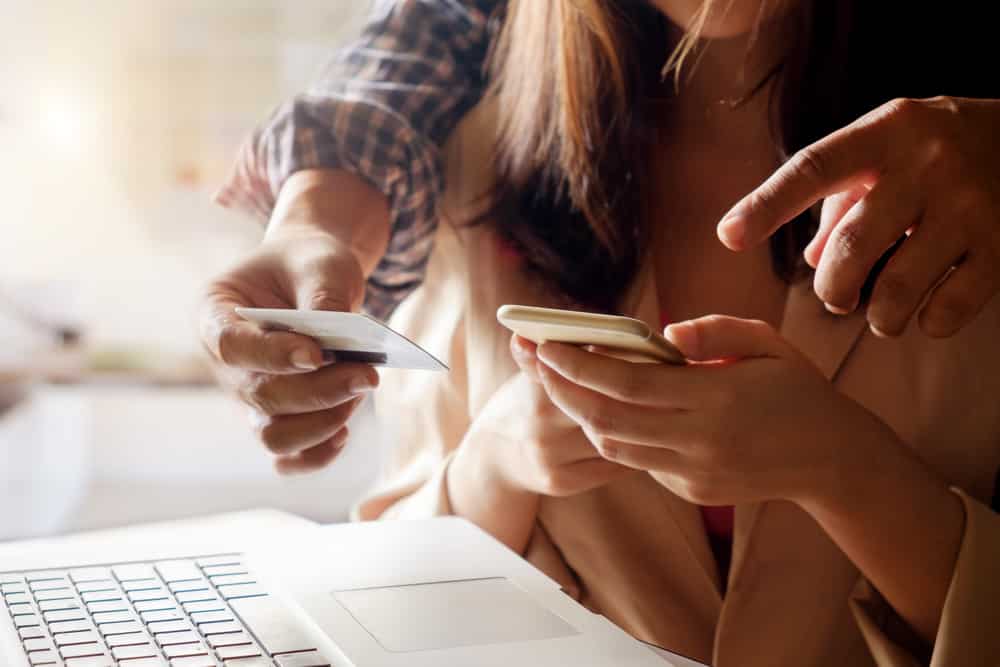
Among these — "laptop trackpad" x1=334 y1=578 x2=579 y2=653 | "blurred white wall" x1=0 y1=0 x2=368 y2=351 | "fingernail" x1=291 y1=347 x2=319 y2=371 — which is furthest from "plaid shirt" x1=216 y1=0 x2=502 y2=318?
"blurred white wall" x1=0 y1=0 x2=368 y2=351

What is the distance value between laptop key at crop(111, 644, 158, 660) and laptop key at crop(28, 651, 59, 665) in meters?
0.02

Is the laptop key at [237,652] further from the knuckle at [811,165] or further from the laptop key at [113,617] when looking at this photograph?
the knuckle at [811,165]

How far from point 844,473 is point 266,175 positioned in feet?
1.77

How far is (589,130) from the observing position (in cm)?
81

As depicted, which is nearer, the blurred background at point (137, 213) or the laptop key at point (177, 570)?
the laptop key at point (177, 570)

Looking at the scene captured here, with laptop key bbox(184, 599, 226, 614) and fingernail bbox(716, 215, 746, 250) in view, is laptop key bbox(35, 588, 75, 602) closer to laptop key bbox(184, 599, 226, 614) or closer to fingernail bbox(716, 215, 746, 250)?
laptop key bbox(184, 599, 226, 614)

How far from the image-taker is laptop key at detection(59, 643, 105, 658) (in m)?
0.48

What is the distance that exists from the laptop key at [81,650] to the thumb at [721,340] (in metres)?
0.32

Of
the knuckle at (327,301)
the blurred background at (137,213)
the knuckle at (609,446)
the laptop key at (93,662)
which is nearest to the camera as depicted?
the laptop key at (93,662)

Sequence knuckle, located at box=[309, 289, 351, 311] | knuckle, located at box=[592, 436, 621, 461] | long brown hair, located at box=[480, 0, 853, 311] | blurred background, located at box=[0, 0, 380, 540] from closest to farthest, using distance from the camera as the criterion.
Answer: knuckle, located at box=[592, 436, 621, 461] → knuckle, located at box=[309, 289, 351, 311] → long brown hair, located at box=[480, 0, 853, 311] → blurred background, located at box=[0, 0, 380, 540]

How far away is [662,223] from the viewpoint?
85 cm

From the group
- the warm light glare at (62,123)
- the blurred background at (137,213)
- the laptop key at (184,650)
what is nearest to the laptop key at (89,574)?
the laptop key at (184,650)

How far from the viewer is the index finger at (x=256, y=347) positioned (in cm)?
61

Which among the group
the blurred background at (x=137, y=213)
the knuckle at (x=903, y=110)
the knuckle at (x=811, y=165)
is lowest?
the blurred background at (x=137, y=213)
